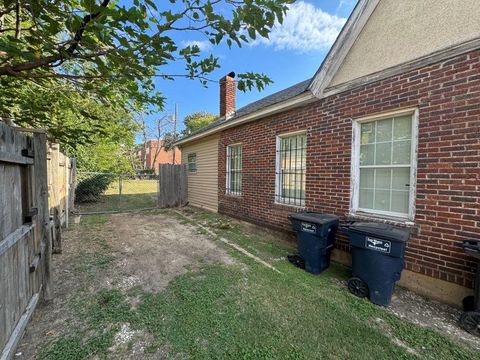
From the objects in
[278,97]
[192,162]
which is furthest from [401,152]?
[192,162]

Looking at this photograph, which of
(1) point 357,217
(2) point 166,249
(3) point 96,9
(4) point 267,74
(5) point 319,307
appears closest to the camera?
(3) point 96,9

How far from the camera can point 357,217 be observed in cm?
422

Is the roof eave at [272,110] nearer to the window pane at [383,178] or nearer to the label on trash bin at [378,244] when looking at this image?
the window pane at [383,178]

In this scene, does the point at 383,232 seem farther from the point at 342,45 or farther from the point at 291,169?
the point at 342,45

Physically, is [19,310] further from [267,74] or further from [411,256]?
[411,256]

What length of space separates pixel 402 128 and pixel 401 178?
2.66 feet

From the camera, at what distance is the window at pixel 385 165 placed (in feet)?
12.1

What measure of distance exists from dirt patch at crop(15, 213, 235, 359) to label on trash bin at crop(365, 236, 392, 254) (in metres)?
2.41

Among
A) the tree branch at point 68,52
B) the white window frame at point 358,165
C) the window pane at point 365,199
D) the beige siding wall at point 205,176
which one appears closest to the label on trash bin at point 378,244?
the white window frame at point 358,165

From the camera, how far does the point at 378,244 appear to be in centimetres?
315

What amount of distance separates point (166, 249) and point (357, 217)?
157 inches

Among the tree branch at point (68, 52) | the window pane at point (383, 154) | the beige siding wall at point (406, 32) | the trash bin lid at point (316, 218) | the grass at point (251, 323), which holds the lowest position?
the grass at point (251, 323)

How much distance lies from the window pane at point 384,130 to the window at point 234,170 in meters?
4.46

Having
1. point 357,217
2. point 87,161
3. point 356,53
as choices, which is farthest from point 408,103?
point 87,161
